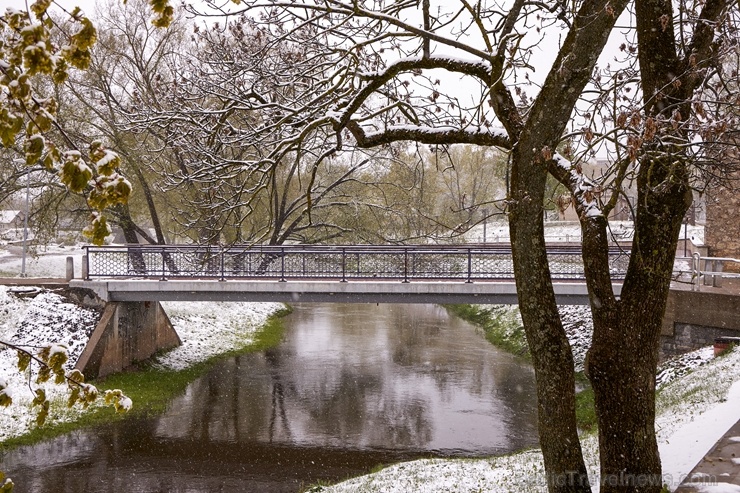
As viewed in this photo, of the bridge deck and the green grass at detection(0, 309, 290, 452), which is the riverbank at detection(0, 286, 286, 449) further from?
the bridge deck

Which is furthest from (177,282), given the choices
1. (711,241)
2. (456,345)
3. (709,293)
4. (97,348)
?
(711,241)

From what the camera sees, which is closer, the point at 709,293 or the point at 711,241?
the point at 709,293

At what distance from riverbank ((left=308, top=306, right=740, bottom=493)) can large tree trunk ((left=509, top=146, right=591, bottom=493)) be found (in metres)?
1.09

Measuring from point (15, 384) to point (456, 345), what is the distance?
44.8 feet

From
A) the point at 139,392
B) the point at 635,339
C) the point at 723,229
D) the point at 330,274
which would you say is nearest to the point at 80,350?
the point at 139,392

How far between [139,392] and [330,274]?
18.8ft

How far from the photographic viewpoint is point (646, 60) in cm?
586

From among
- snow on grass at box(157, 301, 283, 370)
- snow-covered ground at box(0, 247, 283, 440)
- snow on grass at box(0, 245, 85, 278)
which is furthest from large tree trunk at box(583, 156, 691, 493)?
snow on grass at box(0, 245, 85, 278)

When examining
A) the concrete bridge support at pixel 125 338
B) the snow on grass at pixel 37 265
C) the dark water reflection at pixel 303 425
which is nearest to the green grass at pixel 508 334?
the dark water reflection at pixel 303 425

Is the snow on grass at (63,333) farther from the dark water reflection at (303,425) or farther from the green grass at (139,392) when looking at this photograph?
the dark water reflection at (303,425)

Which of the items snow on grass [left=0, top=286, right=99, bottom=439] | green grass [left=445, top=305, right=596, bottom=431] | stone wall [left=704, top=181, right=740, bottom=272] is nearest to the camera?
green grass [left=445, top=305, right=596, bottom=431]

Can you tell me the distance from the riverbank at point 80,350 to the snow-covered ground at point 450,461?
0.03 m

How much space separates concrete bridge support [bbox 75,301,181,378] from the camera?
17.2m

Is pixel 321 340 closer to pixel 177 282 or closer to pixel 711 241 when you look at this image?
pixel 177 282
